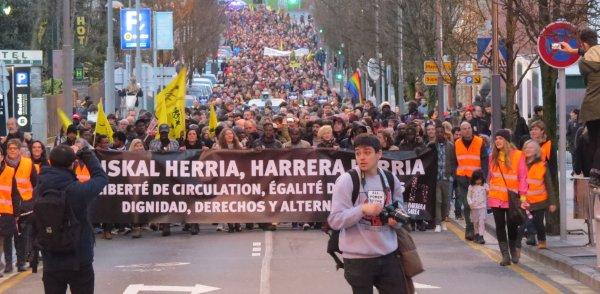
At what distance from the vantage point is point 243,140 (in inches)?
971

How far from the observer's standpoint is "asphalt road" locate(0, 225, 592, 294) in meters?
14.8

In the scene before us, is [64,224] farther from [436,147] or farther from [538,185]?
[436,147]

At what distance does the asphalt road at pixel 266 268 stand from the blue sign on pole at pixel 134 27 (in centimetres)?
3253

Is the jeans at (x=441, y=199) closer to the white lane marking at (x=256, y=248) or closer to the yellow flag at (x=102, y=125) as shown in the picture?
the white lane marking at (x=256, y=248)

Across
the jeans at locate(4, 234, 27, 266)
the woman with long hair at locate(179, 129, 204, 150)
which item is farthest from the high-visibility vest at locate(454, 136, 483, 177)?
the jeans at locate(4, 234, 27, 266)

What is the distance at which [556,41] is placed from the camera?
56.9 feet

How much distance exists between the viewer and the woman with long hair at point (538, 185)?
17625 mm

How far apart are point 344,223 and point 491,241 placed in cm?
1127

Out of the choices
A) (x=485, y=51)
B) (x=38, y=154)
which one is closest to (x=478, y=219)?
(x=38, y=154)

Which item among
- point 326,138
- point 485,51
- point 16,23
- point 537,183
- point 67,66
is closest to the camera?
point 537,183

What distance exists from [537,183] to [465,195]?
3.83 meters

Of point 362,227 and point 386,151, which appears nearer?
point 362,227

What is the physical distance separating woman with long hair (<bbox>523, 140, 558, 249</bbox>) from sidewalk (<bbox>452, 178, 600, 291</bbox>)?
348 millimetres

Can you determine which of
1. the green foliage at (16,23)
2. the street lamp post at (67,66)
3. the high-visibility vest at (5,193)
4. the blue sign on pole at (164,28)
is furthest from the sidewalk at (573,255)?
the green foliage at (16,23)
